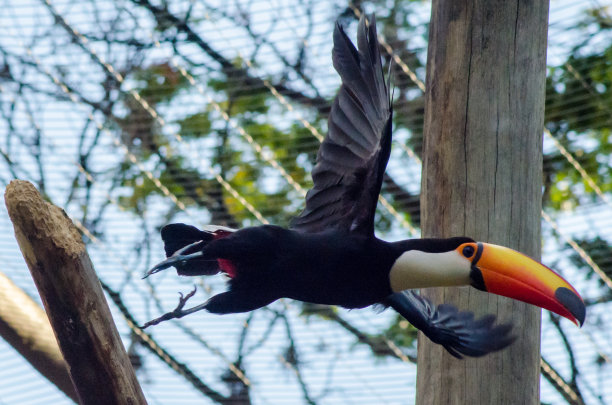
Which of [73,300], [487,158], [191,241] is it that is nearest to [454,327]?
[487,158]

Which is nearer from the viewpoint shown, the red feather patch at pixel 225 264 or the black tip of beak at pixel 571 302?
the black tip of beak at pixel 571 302

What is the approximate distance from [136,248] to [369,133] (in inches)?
105

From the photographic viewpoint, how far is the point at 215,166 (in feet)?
14.7

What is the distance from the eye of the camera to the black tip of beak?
5.88 feet

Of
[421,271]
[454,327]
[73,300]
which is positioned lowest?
[73,300]

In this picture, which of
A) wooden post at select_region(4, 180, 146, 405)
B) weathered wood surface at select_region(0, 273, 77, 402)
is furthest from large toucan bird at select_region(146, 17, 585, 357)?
weathered wood surface at select_region(0, 273, 77, 402)

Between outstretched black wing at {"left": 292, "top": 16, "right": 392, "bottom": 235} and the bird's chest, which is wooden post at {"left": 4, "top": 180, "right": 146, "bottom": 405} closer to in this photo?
the bird's chest

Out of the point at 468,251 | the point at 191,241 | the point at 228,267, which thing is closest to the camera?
the point at 468,251

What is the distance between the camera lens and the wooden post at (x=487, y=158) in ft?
6.43

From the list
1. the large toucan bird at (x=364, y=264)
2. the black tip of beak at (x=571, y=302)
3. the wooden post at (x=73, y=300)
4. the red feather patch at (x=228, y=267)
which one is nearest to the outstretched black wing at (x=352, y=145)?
the large toucan bird at (x=364, y=264)

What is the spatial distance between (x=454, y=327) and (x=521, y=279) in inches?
7.3

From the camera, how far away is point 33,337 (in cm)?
229

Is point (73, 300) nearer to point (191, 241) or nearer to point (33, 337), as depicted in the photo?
point (191, 241)

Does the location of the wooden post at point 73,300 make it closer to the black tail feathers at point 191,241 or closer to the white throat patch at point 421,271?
the black tail feathers at point 191,241
